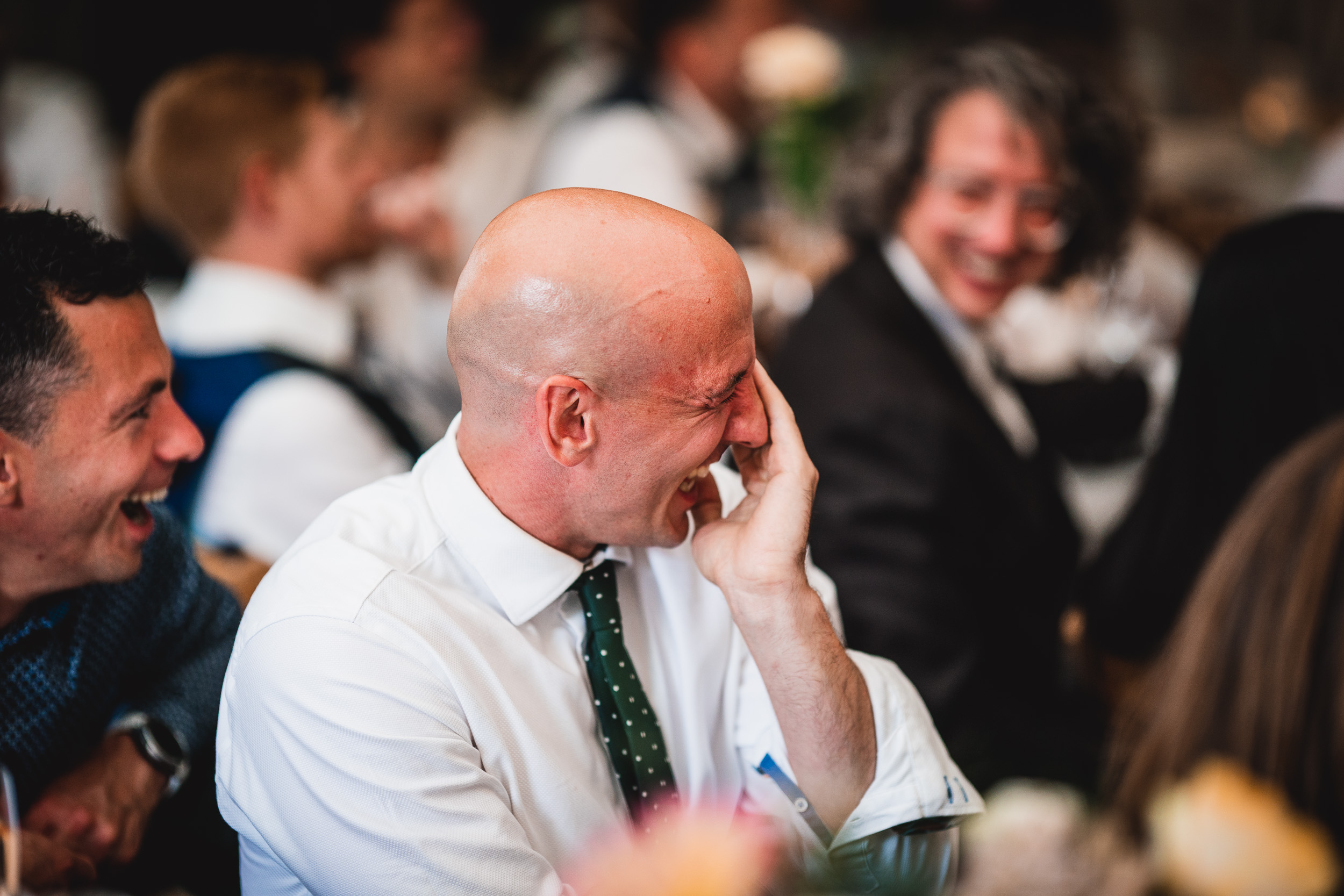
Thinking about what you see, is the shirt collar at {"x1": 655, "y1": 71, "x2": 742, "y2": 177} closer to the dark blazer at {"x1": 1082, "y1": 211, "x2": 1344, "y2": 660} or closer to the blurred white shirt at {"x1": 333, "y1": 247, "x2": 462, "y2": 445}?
the blurred white shirt at {"x1": 333, "y1": 247, "x2": 462, "y2": 445}

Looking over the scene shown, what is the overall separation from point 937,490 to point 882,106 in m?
1.00

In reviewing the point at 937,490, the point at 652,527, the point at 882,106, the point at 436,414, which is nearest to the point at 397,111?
the point at 436,414

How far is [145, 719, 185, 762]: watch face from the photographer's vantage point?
126cm

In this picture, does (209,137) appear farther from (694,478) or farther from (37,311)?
(694,478)

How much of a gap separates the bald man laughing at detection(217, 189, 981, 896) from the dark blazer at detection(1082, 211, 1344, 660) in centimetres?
83

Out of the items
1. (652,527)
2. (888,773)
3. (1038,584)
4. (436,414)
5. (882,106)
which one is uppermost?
(882,106)

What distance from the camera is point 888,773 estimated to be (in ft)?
3.76

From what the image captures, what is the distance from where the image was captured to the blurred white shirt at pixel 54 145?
390 centimetres

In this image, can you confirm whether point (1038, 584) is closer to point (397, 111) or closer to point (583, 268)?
point (583, 268)

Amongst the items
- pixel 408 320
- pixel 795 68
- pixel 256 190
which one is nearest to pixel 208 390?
pixel 256 190

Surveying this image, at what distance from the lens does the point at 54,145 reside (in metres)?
3.98

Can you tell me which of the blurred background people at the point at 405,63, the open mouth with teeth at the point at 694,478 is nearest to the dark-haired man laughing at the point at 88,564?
the open mouth with teeth at the point at 694,478

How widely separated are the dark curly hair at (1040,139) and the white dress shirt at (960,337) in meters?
0.14

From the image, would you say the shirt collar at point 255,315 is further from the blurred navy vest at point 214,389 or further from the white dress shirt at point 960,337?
the white dress shirt at point 960,337
